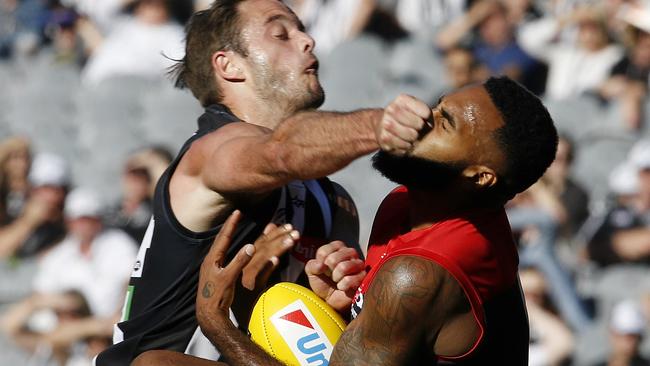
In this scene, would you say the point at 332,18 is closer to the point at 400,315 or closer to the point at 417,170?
the point at 417,170

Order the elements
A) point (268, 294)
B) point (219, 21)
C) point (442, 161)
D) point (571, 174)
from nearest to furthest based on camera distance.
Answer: point (442, 161) → point (268, 294) → point (219, 21) → point (571, 174)

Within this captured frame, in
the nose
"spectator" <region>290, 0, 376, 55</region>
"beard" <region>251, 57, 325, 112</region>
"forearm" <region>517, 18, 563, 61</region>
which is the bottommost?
"beard" <region>251, 57, 325, 112</region>

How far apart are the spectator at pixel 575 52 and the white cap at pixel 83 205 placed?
379 centimetres

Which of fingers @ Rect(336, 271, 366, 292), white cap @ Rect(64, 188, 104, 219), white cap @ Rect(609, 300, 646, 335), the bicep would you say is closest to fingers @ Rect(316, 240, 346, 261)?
fingers @ Rect(336, 271, 366, 292)

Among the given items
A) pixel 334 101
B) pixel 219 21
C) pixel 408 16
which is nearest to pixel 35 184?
pixel 334 101

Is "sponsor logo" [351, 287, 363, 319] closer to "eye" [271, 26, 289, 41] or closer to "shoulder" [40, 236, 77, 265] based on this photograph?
"eye" [271, 26, 289, 41]

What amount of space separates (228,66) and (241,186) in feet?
3.18

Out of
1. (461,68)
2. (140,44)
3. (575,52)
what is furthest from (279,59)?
(140,44)

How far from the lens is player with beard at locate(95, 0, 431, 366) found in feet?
13.6

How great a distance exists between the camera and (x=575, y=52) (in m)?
9.86

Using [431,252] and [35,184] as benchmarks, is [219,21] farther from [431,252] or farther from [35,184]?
[35,184]

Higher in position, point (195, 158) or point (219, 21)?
point (219, 21)

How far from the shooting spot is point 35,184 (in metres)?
10.5

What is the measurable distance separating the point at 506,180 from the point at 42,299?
682 cm
